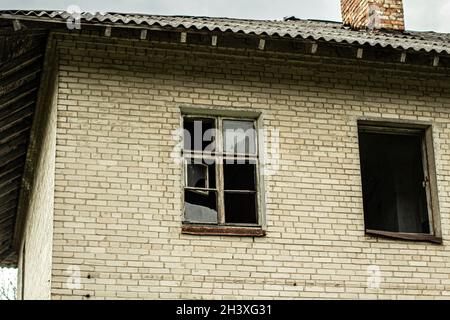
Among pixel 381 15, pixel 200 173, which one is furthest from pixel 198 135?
pixel 381 15

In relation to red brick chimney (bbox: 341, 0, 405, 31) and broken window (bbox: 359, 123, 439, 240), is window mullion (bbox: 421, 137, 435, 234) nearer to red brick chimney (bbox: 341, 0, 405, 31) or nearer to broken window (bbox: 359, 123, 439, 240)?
broken window (bbox: 359, 123, 439, 240)

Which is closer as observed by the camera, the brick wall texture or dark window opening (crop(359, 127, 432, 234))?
the brick wall texture

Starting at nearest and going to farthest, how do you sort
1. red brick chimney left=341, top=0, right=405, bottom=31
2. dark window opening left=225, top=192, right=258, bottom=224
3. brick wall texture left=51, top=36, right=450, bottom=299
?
brick wall texture left=51, top=36, right=450, bottom=299
dark window opening left=225, top=192, right=258, bottom=224
red brick chimney left=341, top=0, right=405, bottom=31

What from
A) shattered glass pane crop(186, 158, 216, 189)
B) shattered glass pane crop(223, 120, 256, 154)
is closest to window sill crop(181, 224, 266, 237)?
Result: shattered glass pane crop(186, 158, 216, 189)

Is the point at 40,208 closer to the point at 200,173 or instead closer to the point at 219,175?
the point at 200,173

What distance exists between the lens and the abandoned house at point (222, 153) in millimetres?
11570

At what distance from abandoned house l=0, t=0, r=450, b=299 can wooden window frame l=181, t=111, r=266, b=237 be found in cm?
2

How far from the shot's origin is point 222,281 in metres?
11.7

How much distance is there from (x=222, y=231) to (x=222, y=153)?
1.07 meters

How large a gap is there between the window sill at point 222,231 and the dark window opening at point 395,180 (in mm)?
2212

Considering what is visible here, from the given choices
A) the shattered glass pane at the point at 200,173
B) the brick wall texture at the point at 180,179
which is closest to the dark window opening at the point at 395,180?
the brick wall texture at the point at 180,179

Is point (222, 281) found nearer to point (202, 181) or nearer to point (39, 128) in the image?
point (202, 181)

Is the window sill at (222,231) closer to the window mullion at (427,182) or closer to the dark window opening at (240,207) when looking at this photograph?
the dark window opening at (240,207)

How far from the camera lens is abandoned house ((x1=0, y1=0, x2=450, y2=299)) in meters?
11.6
